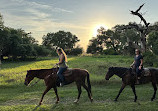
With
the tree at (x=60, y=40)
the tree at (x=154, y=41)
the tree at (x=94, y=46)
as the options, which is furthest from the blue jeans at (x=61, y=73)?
the tree at (x=60, y=40)

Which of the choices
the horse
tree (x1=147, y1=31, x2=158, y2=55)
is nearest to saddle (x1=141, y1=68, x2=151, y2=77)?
the horse

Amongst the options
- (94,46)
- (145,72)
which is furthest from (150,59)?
(94,46)

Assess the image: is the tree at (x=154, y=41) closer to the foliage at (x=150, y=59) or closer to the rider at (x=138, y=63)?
the foliage at (x=150, y=59)

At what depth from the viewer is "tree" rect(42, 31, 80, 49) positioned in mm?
85938

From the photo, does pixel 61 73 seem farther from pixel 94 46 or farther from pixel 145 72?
pixel 94 46

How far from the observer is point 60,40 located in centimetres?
8662

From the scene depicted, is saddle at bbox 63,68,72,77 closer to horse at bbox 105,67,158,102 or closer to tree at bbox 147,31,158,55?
horse at bbox 105,67,158,102

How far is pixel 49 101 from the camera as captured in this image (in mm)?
9547

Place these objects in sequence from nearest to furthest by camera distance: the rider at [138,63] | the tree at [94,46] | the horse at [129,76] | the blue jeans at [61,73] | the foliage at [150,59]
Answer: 1. the blue jeans at [61,73]
2. the rider at [138,63]
3. the horse at [129,76]
4. the foliage at [150,59]
5. the tree at [94,46]

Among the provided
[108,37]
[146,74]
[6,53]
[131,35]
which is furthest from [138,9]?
[108,37]

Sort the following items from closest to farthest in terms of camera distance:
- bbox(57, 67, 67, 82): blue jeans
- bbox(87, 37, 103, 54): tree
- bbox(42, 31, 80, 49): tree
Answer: bbox(57, 67, 67, 82): blue jeans < bbox(87, 37, 103, 54): tree < bbox(42, 31, 80, 49): tree

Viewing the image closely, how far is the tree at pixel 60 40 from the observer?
85.9 metres

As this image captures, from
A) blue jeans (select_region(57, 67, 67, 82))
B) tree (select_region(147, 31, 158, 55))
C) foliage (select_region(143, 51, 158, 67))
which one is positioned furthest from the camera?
tree (select_region(147, 31, 158, 55))

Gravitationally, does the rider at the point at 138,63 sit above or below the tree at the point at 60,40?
below
